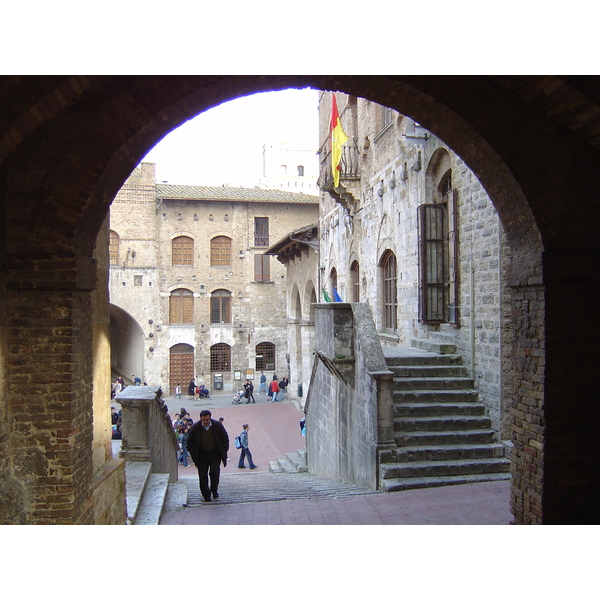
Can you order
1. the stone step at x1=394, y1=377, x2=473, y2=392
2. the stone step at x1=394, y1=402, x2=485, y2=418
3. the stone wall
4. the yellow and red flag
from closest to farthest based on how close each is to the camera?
the stone wall < the stone step at x1=394, y1=402, x2=485, y2=418 < the stone step at x1=394, y1=377, x2=473, y2=392 < the yellow and red flag

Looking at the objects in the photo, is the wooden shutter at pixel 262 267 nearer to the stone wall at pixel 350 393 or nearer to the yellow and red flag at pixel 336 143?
the yellow and red flag at pixel 336 143

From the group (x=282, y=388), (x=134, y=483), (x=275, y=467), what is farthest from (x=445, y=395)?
(x=282, y=388)

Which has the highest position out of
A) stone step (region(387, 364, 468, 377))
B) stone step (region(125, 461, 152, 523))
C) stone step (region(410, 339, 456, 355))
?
stone step (region(410, 339, 456, 355))

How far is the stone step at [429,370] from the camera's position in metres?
9.16

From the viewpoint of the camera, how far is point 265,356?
28.5 m

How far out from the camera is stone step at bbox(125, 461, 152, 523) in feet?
20.9

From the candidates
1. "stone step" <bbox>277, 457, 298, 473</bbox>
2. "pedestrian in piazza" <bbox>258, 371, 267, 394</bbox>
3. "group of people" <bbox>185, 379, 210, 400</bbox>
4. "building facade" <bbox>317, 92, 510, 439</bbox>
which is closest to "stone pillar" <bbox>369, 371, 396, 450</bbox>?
"building facade" <bbox>317, 92, 510, 439</bbox>

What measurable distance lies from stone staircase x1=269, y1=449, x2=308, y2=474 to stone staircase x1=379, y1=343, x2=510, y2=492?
465cm

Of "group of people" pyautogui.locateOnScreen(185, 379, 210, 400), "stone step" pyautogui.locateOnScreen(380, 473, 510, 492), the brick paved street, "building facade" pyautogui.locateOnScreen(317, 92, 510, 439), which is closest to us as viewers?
the brick paved street

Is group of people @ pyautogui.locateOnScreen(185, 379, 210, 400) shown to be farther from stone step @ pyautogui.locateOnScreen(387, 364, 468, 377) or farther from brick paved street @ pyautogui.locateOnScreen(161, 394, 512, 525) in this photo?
stone step @ pyautogui.locateOnScreen(387, 364, 468, 377)

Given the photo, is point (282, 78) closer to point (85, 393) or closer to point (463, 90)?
point (463, 90)

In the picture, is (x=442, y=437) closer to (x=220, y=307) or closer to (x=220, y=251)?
(x=220, y=307)

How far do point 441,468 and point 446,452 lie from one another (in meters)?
0.31

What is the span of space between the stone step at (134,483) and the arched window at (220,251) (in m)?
20.6
